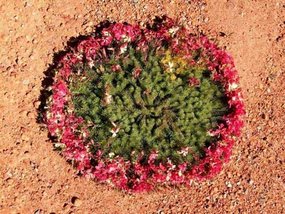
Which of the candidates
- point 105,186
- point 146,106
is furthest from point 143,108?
point 105,186

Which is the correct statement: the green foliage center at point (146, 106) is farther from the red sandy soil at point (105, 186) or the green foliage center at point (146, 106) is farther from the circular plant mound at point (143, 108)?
A: the red sandy soil at point (105, 186)

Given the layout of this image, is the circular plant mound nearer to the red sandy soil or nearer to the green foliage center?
the green foliage center

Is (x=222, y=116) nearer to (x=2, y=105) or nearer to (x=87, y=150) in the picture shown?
(x=87, y=150)

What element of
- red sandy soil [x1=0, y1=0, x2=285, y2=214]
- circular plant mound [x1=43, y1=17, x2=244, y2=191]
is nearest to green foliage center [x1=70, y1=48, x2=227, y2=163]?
circular plant mound [x1=43, y1=17, x2=244, y2=191]

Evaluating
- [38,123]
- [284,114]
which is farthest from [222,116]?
[38,123]

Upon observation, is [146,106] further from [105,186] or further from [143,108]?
[105,186]
